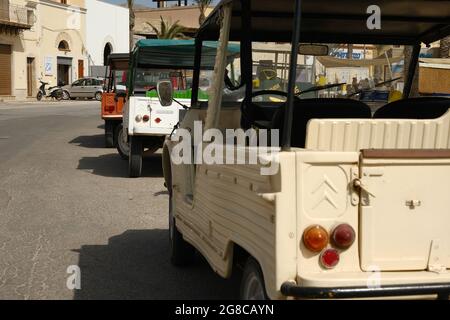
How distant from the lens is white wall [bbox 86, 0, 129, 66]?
173ft

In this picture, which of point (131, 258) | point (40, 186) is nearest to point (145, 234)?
point (131, 258)

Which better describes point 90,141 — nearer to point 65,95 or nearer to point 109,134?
point 109,134

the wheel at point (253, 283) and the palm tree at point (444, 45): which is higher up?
the palm tree at point (444, 45)

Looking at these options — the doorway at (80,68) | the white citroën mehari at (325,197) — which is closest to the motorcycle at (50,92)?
the doorway at (80,68)

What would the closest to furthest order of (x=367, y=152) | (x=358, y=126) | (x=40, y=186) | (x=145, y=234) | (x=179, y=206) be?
(x=367, y=152) < (x=358, y=126) < (x=179, y=206) < (x=145, y=234) < (x=40, y=186)

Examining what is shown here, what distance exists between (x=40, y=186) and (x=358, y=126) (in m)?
7.58

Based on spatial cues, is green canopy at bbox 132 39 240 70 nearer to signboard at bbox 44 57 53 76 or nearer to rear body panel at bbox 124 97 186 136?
rear body panel at bbox 124 97 186 136

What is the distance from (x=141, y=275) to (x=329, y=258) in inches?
108

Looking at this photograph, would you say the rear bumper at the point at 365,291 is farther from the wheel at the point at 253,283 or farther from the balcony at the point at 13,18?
the balcony at the point at 13,18

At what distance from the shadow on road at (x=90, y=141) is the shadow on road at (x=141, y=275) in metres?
10.2

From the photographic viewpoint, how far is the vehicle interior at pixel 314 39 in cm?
391

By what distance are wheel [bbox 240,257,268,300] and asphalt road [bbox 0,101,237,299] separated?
1.36 meters
